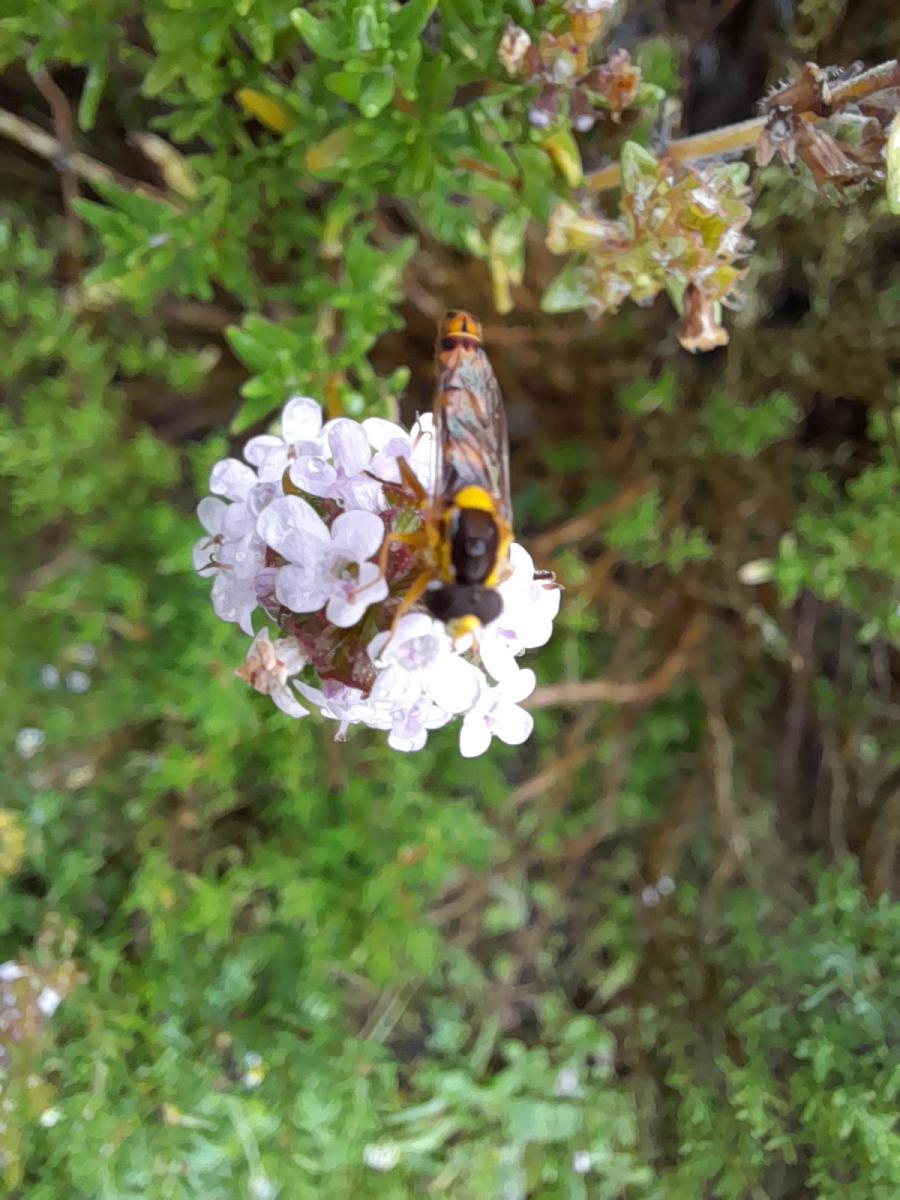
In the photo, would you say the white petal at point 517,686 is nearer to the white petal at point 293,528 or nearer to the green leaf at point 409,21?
the white petal at point 293,528

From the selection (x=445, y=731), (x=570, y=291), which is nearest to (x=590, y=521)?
(x=445, y=731)

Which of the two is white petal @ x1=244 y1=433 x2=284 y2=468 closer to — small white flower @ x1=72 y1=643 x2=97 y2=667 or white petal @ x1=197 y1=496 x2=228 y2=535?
white petal @ x1=197 y1=496 x2=228 y2=535

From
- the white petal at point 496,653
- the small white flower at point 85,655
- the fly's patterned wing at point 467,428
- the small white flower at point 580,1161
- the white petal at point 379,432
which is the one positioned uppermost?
the fly's patterned wing at point 467,428

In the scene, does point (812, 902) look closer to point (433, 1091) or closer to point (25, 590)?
point (433, 1091)

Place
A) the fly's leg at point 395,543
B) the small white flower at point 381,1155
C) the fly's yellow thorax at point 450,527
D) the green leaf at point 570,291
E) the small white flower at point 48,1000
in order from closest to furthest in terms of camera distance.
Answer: the fly's yellow thorax at point 450,527 → the fly's leg at point 395,543 → the green leaf at point 570,291 → the small white flower at point 48,1000 → the small white flower at point 381,1155

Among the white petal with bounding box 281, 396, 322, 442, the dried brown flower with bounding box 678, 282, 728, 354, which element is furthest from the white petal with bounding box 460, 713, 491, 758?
the dried brown flower with bounding box 678, 282, 728, 354

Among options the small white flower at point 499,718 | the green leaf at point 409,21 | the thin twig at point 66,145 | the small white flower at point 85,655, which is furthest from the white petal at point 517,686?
the small white flower at point 85,655

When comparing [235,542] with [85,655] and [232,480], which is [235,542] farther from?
[85,655]
